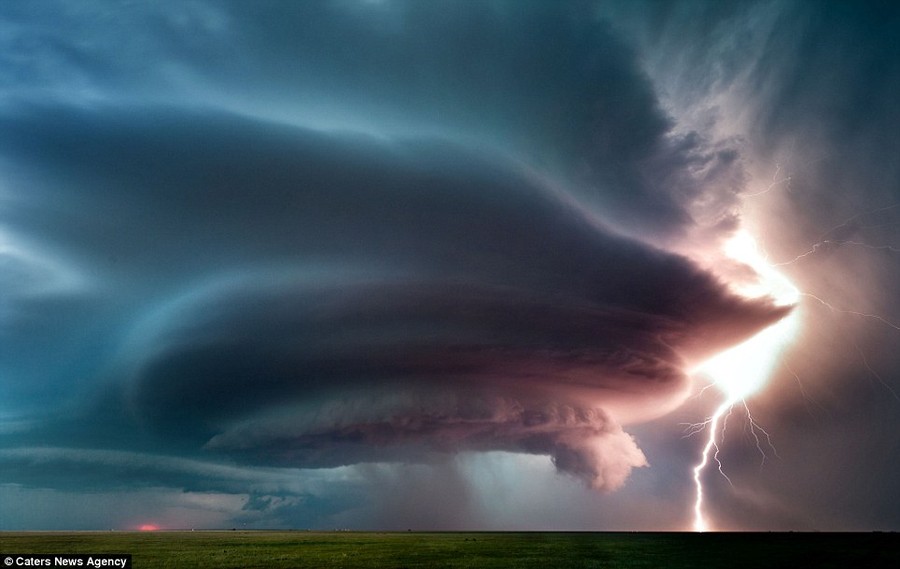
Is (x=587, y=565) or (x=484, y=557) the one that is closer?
(x=587, y=565)

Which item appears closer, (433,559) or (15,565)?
(15,565)

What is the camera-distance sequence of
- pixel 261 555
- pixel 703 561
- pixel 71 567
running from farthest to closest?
pixel 261 555, pixel 703 561, pixel 71 567

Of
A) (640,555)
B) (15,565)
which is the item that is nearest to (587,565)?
(640,555)

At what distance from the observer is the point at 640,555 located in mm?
80312

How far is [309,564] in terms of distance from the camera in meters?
64.1

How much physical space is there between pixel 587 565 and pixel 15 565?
57992 millimetres

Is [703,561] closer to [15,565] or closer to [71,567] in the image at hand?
[71,567]

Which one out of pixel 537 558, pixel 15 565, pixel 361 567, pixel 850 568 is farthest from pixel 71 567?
pixel 850 568

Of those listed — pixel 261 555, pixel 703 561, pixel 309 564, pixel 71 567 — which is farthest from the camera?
pixel 261 555

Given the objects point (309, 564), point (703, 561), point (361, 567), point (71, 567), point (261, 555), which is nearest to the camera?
point (71, 567)

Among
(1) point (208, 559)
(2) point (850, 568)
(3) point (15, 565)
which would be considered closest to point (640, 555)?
(2) point (850, 568)

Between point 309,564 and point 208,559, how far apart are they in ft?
50.5

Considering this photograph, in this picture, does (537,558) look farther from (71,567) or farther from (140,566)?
(71,567)

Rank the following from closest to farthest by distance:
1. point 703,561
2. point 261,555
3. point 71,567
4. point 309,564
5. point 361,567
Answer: point 71,567 → point 361,567 → point 309,564 → point 703,561 → point 261,555
